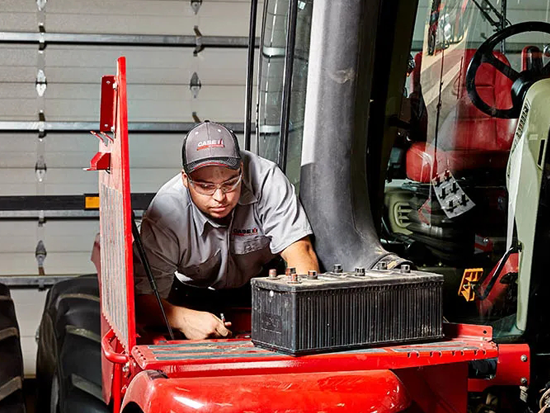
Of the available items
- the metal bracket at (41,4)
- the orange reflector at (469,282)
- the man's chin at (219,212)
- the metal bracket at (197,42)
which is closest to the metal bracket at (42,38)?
the metal bracket at (41,4)

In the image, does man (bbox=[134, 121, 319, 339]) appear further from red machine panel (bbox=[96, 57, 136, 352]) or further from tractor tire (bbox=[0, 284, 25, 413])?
tractor tire (bbox=[0, 284, 25, 413])

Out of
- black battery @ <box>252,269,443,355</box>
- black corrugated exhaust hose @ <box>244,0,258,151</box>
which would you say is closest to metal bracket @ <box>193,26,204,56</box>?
black corrugated exhaust hose @ <box>244,0,258,151</box>

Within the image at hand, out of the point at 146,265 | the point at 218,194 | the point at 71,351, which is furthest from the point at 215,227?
the point at 71,351

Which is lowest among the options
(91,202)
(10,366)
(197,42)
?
(10,366)

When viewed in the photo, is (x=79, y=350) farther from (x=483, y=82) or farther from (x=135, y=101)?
(x=135, y=101)

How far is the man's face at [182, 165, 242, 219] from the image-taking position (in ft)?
10.3

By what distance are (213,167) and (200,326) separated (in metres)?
0.51

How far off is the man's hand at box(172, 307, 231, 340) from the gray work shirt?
17 cm

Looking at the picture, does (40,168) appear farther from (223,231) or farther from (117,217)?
(117,217)

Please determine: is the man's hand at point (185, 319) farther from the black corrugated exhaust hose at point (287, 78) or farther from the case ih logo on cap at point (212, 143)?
the black corrugated exhaust hose at point (287, 78)

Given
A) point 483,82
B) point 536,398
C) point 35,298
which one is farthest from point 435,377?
point 35,298

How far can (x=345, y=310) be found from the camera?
2459 mm

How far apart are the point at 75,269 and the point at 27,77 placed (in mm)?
1552

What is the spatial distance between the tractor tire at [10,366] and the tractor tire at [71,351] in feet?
0.51
